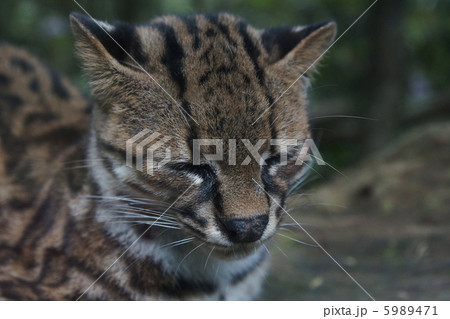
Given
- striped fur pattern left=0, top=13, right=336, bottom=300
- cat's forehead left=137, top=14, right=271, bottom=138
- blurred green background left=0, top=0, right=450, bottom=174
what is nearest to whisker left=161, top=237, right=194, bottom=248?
striped fur pattern left=0, top=13, right=336, bottom=300

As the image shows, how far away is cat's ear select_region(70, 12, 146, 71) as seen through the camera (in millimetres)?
2932

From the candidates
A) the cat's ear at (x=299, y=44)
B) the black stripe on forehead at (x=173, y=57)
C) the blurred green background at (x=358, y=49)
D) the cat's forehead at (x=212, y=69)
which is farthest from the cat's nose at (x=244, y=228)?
the blurred green background at (x=358, y=49)

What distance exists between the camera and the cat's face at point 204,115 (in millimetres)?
2832

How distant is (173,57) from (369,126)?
6.22m

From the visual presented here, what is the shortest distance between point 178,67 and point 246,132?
0.53 m

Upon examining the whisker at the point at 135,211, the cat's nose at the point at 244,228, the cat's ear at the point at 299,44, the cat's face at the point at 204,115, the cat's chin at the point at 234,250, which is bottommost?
the cat's chin at the point at 234,250

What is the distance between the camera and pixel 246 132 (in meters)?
2.88

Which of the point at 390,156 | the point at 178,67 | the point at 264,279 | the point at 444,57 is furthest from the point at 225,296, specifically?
the point at 444,57

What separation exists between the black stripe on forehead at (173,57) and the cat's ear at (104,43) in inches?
5.6

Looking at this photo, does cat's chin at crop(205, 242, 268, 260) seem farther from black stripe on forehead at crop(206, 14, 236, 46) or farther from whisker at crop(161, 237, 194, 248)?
black stripe on forehead at crop(206, 14, 236, 46)

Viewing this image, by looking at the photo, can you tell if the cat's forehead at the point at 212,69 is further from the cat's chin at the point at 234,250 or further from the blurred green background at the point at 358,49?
the blurred green background at the point at 358,49

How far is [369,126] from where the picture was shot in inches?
344

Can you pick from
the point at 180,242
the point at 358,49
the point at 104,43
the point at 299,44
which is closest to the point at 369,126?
the point at 358,49

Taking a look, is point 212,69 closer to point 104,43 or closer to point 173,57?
point 173,57
